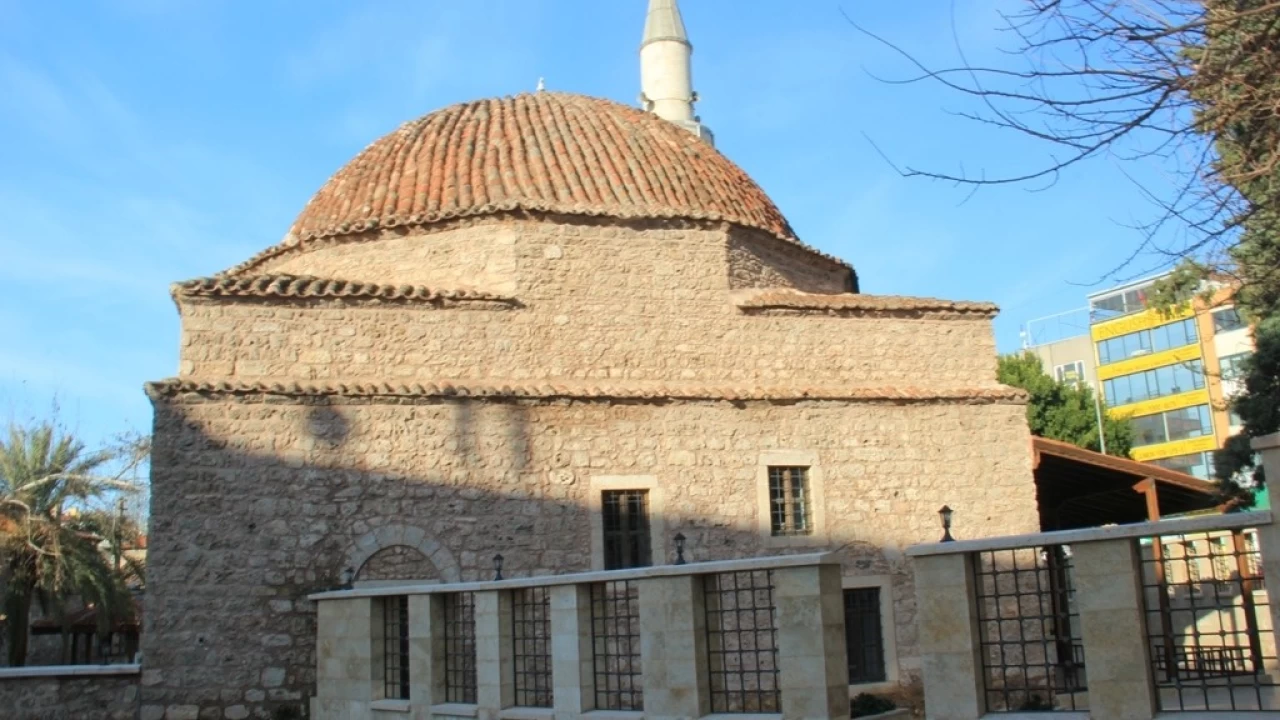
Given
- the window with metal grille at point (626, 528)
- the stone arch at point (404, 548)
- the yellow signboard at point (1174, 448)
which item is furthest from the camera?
the yellow signboard at point (1174, 448)

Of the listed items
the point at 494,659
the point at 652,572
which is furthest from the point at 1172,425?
the point at 652,572

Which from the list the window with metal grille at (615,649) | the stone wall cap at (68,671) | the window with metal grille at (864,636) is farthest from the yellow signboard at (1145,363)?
the stone wall cap at (68,671)

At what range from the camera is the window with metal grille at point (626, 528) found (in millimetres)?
A: 13094

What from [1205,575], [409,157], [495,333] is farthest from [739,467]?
[1205,575]

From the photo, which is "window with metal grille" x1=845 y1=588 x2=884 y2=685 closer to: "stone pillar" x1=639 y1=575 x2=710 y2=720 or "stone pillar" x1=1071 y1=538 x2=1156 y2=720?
"stone pillar" x1=639 y1=575 x2=710 y2=720

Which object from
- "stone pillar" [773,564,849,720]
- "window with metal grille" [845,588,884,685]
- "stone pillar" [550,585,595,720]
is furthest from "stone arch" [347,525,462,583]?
"stone pillar" [773,564,849,720]

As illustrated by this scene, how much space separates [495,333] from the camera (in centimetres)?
1340

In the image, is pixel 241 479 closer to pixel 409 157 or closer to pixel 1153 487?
pixel 409 157

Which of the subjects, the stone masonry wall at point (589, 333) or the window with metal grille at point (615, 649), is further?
the stone masonry wall at point (589, 333)

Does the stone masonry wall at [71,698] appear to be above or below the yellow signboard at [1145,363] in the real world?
below

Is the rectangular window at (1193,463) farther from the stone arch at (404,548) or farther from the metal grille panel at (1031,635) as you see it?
the stone arch at (404,548)

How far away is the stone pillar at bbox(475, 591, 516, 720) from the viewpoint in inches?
345

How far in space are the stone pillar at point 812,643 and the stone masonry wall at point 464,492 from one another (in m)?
6.12

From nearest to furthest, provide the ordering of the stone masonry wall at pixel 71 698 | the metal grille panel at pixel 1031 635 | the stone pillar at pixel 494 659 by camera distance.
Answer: the metal grille panel at pixel 1031 635
the stone pillar at pixel 494 659
the stone masonry wall at pixel 71 698
